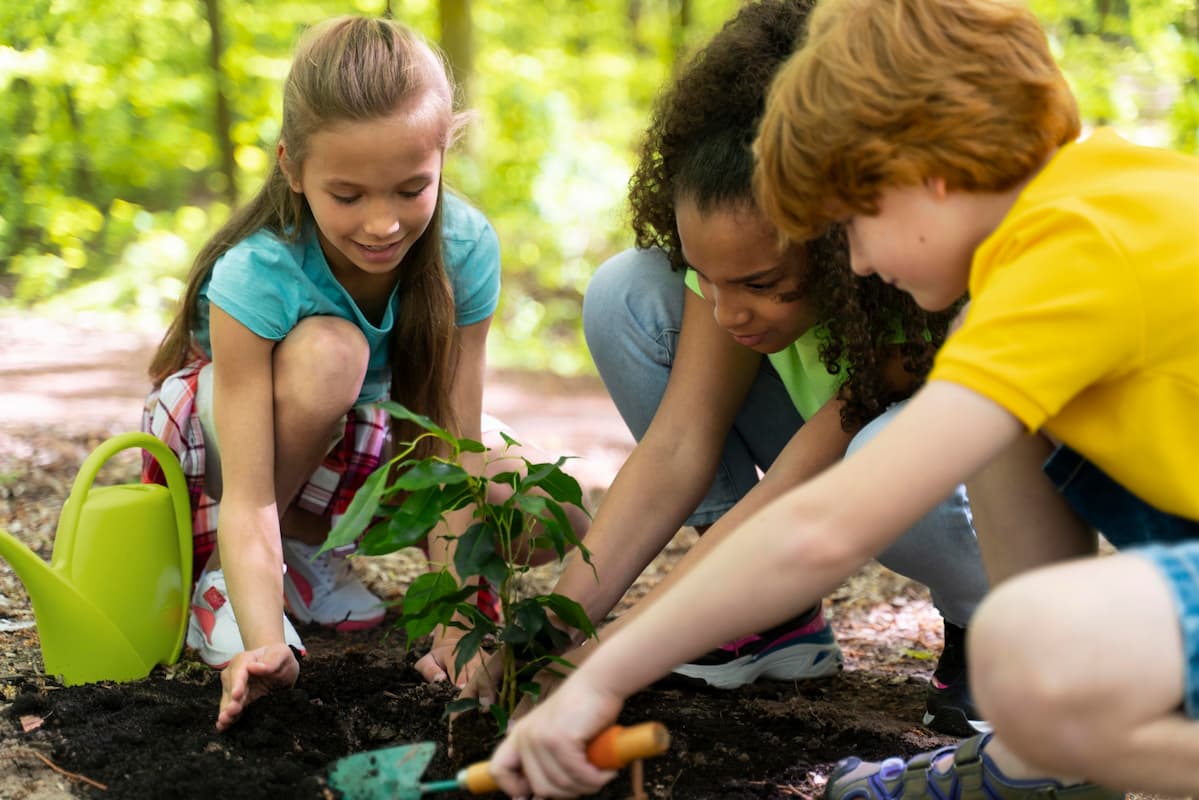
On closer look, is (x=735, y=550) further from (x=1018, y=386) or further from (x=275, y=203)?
(x=275, y=203)

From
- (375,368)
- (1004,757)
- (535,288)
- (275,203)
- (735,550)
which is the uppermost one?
(275,203)

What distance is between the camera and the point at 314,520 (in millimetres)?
2768

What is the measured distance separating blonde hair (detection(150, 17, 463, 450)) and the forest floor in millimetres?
587

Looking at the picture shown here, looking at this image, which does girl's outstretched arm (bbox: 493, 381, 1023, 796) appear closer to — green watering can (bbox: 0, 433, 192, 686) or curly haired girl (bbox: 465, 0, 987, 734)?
curly haired girl (bbox: 465, 0, 987, 734)

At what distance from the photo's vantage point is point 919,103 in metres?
1.40

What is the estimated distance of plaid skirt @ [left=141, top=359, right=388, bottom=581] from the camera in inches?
100

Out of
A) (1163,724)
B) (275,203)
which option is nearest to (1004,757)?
(1163,724)

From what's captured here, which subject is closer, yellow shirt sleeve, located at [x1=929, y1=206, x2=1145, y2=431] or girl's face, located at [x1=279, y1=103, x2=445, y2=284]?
yellow shirt sleeve, located at [x1=929, y1=206, x2=1145, y2=431]

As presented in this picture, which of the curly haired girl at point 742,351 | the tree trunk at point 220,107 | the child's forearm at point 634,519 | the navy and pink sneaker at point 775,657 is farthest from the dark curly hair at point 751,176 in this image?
the tree trunk at point 220,107

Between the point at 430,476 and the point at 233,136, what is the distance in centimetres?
841

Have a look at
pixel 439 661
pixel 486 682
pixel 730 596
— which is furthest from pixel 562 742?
pixel 439 661

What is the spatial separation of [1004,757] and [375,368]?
1.52 meters

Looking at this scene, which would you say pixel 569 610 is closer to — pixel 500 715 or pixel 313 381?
pixel 500 715

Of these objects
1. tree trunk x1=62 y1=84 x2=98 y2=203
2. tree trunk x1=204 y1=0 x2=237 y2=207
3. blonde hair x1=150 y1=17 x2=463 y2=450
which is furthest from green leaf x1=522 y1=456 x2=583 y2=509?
tree trunk x1=204 y1=0 x2=237 y2=207
